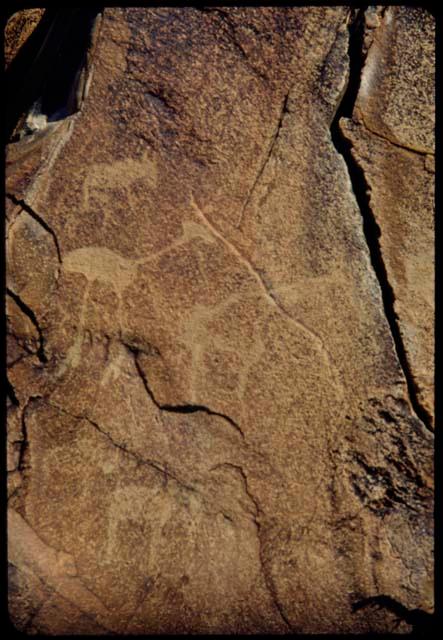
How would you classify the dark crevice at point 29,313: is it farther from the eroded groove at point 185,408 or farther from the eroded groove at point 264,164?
the eroded groove at point 264,164

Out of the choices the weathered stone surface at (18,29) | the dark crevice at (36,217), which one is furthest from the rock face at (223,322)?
the weathered stone surface at (18,29)

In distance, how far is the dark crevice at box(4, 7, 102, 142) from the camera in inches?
46.8

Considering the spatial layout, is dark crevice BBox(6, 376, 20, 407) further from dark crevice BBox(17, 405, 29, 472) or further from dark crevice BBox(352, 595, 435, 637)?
dark crevice BBox(352, 595, 435, 637)

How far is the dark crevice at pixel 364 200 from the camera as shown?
118cm

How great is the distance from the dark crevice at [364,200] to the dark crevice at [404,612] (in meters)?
0.37

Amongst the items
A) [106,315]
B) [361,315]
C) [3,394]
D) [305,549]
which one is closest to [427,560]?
[305,549]

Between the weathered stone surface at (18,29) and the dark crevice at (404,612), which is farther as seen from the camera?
the weathered stone surface at (18,29)

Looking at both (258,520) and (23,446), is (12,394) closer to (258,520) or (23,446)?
(23,446)

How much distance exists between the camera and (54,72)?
1275mm

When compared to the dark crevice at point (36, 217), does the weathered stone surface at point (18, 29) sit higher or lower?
higher

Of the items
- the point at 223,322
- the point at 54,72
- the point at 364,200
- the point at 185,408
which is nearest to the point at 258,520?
the point at 185,408

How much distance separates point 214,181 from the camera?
1172 mm

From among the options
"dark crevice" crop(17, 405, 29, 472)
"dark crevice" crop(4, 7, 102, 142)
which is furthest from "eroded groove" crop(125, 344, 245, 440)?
"dark crevice" crop(4, 7, 102, 142)

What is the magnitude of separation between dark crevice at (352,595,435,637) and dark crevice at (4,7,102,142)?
1151 millimetres
